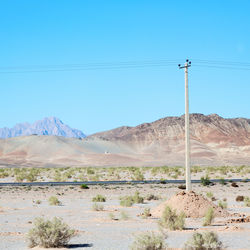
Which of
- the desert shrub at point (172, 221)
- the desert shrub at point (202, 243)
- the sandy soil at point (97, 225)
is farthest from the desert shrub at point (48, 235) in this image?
the desert shrub at point (172, 221)

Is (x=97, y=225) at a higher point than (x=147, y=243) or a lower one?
lower

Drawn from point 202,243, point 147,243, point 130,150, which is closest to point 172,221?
point 202,243

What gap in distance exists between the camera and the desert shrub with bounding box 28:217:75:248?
604 inches

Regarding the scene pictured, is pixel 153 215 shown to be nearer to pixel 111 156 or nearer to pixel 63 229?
pixel 63 229

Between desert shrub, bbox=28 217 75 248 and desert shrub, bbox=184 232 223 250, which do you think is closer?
desert shrub, bbox=184 232 223 250

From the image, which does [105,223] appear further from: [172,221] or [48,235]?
[48,235]

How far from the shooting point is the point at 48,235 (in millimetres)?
15391

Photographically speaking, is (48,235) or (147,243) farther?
(48,235)

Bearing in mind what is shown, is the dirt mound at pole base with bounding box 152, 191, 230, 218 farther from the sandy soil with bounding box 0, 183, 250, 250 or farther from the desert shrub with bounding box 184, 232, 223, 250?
the desert shrub with bounding box 184, 232, 223, 250

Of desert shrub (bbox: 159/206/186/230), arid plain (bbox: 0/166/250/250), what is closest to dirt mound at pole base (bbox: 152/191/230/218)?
arid plain (bbox: 0/166/250/250)

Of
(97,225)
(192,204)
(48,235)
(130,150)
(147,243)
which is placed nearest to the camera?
(147,243)

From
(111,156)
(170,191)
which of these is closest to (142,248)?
(170,191)

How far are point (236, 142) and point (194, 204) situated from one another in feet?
556

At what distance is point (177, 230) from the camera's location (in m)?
19.0
